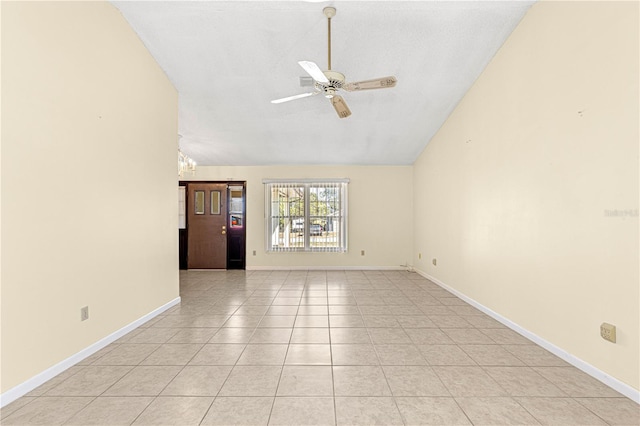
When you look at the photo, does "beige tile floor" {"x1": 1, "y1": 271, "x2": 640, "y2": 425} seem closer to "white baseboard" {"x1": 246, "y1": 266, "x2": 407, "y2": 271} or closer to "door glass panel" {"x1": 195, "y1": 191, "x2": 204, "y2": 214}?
"white baseboard" {"x1": 246, "y1": 266, "x2": 407, "y2": 271}

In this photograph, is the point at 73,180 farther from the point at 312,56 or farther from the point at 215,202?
the point at 215,202

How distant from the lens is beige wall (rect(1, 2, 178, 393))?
1.85 metres

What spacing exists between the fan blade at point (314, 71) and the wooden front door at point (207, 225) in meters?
4.70

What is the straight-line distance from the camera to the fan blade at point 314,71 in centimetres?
222

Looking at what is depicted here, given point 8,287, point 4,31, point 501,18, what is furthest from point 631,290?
point 4,31

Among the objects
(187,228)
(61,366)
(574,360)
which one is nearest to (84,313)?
(61,366)

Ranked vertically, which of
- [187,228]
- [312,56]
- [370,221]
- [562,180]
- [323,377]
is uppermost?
[312,56]

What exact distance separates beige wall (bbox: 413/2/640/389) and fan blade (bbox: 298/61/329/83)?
6.58ft

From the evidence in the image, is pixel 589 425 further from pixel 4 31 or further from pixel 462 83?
pixel 4 31

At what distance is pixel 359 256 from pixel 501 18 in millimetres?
4786

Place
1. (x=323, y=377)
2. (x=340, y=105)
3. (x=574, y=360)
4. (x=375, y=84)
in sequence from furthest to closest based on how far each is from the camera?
(x=340, y=105) → (x=375, y=84) → (x=574, y=360) → (x=323, y=377)

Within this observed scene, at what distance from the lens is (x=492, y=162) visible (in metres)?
3.36

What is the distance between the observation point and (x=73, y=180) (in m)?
2.28

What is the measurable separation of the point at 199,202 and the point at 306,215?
8.35 feet
